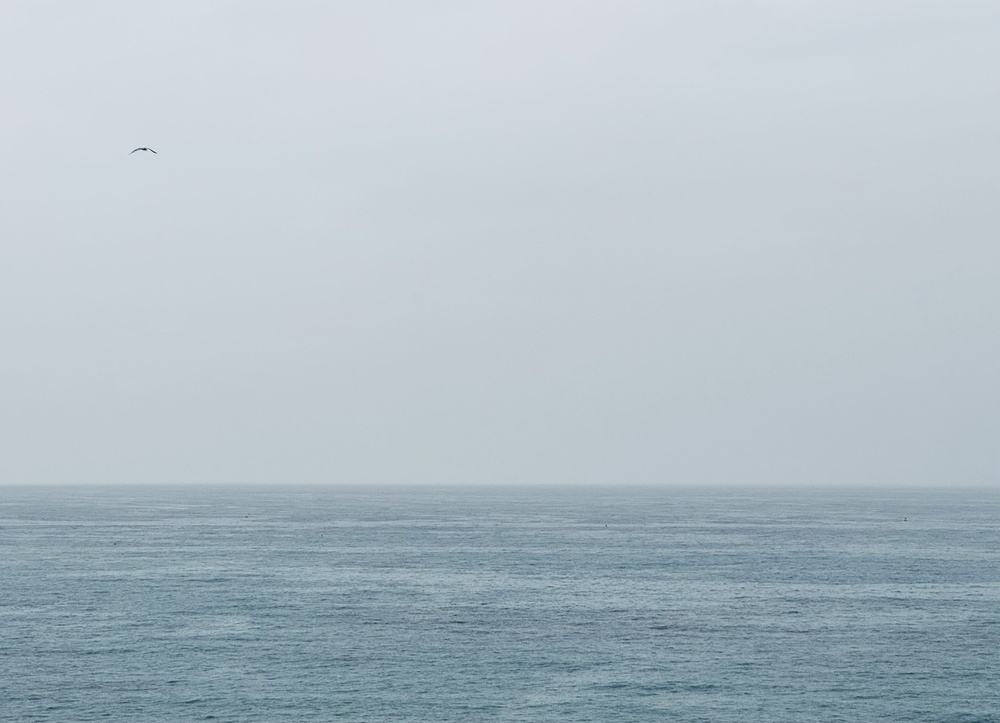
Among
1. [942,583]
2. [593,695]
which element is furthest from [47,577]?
[942,583]

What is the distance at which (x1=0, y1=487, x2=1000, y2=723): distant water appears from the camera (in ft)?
203

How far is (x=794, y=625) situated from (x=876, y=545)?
75676 mm

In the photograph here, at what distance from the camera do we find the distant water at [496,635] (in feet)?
203

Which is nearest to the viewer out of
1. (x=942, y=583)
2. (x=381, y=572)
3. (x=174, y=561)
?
(x=942, y=583)

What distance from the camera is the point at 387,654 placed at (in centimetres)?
7306

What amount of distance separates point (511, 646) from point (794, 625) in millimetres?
23504

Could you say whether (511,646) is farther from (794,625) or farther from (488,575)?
(488,575)

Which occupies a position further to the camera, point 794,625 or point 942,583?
point 942,583

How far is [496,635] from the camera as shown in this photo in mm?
79312

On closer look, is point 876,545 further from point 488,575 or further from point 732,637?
point 732,637

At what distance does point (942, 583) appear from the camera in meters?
108

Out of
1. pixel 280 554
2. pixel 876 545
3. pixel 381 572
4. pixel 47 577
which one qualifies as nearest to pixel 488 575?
Answer: pixel 381 572

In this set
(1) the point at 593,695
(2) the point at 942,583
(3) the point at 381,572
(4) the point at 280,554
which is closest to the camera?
(1) the point at 593,695

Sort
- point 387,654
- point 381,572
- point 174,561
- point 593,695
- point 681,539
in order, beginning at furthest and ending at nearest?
1. point 681,539
2. point 174,561
3. point 381,572
4. point 387,654
5. point 593,695
